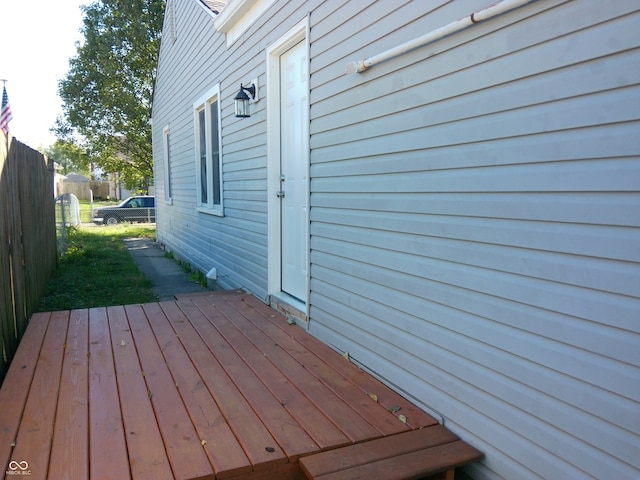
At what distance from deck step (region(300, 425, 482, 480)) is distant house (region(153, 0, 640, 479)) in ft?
0.40

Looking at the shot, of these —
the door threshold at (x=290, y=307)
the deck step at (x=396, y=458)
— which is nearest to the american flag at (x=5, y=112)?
the door threshold at (x=290, y=307)

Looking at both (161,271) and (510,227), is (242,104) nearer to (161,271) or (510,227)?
(510,227)

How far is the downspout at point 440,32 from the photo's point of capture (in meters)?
1.75

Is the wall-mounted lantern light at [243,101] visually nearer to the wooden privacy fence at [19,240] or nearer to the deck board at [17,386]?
the wooden privacy fence at [19,240]

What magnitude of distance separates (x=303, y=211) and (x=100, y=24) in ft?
60.7

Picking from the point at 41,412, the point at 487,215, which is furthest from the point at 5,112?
the point at 487,215

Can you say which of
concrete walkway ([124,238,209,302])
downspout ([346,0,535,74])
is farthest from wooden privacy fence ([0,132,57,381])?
downspout ([346,0,535,74])

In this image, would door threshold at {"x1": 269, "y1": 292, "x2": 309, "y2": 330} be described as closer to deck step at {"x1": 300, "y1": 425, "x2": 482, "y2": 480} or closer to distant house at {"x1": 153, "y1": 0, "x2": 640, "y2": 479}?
distant house at {"x1": 153, "y1": 0, "x2": 640, "y2": 479}

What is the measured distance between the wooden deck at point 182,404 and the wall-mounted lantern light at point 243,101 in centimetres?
228

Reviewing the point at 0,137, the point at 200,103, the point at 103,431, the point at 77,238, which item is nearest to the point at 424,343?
the point at 103,431

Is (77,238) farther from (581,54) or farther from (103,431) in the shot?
(581,54)

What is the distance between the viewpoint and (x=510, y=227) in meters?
1.81

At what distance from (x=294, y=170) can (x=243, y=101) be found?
1.17 m

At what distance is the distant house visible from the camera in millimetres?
1449
